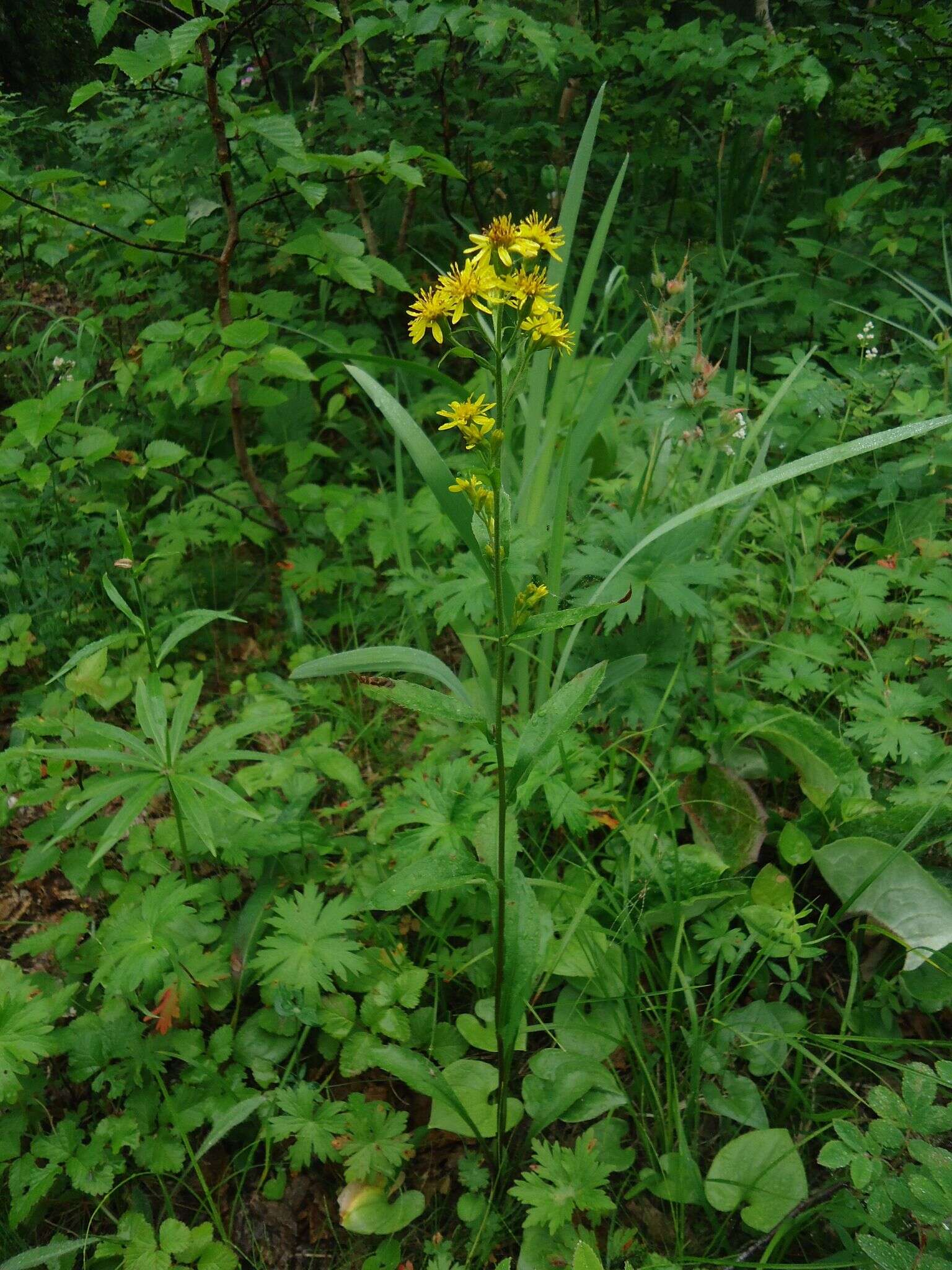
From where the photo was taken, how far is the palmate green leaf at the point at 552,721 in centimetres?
89

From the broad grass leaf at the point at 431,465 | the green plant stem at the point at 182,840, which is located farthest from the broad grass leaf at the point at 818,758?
the green plant stem at the point at 182,840

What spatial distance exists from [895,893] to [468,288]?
1086mm

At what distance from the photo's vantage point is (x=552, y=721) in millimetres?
901

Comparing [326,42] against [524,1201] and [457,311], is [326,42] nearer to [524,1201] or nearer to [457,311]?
[457,311]

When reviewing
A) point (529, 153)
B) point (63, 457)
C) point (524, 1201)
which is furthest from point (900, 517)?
point (63, 457)

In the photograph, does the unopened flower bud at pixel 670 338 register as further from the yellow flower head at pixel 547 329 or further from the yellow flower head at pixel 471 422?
the yellow flower head at pixel 471 422

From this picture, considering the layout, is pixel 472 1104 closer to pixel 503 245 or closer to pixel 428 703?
pixel 428 703

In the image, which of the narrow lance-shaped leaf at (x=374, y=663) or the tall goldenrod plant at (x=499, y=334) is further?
the narrow lance-shaped leaf at (x=374, y=663)

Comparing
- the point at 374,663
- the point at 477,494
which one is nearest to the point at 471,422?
the point at 477,494

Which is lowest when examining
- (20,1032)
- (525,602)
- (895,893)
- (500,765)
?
(895,893)

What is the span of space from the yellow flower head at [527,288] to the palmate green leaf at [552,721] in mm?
398

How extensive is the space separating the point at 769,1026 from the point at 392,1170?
1.96 ft

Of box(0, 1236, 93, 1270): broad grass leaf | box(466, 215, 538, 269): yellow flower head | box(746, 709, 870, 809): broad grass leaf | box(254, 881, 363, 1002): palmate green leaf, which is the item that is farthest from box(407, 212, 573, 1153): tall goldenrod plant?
box(0, 1236, 93, 1270): broad grass leaf

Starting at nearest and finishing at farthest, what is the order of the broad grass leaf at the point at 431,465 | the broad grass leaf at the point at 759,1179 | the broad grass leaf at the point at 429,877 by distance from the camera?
the broad grass leaf at the point at 429,877, the broad grass leaf at the point at 759,1179, the broad grass leaf at the point at 431,465
